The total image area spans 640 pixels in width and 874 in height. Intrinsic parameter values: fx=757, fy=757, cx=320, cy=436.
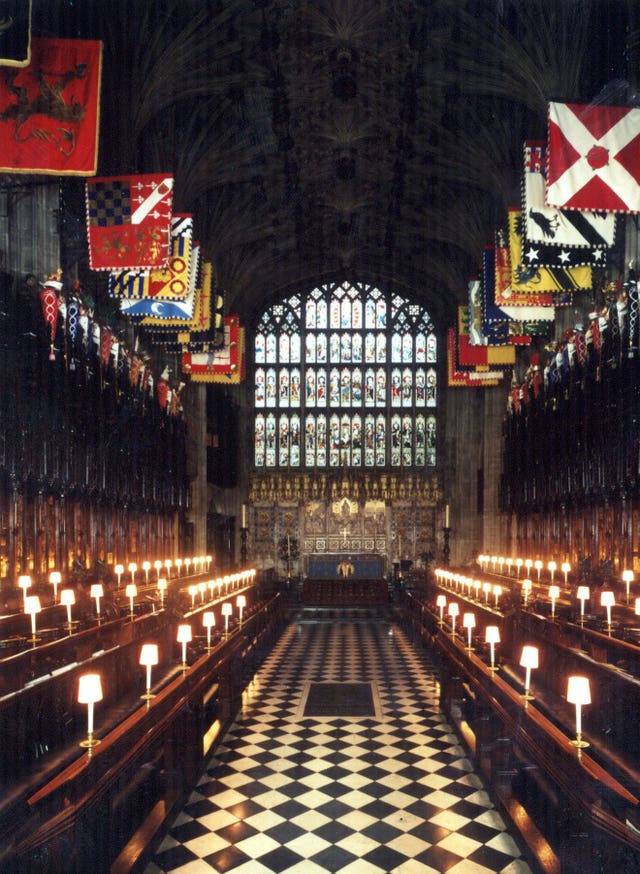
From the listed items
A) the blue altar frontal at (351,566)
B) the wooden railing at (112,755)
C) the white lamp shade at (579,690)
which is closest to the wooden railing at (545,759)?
the white lamp shade at (579,690)

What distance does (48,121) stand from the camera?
33.2 feet

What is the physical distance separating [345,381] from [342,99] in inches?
621

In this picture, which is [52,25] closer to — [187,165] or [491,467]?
[187,165]

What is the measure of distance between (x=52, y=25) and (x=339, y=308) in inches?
889

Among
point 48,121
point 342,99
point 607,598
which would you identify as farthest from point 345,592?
point 48,121

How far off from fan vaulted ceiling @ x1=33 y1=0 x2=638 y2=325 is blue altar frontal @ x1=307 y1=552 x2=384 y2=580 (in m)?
12.0

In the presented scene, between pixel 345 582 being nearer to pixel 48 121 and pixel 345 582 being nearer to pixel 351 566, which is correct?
pixel 351 566

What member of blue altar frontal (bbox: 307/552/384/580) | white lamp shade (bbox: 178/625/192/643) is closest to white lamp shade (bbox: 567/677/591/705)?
white lamp shade (bbox: 178/625/192/643)

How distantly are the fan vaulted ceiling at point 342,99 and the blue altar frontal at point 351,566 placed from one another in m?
12.0

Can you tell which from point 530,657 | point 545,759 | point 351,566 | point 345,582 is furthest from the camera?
point 351,566

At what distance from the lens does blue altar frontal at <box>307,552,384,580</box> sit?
27391 mm

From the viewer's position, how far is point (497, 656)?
1031cm

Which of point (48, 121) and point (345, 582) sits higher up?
point (48, 121)

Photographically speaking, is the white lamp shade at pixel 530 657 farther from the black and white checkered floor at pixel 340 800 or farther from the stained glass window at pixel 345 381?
the stained glass window at pixel 345 381
